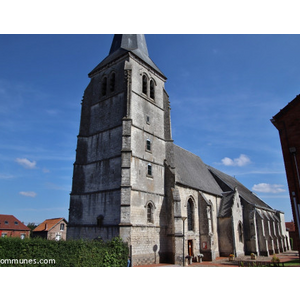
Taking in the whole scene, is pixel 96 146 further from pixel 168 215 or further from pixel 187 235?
pixel 187 235

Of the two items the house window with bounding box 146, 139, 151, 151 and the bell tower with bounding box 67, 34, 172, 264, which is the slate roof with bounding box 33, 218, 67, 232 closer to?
the bell tower with bounding box 67, 34, 172, 264

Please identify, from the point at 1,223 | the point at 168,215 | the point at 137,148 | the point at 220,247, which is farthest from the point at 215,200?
the point at 1,223

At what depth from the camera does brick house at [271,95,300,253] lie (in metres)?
13.5

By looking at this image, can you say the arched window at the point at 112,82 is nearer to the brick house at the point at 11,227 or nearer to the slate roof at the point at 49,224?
the slate roof at the point at 49,224

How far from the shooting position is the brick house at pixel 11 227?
4075cm

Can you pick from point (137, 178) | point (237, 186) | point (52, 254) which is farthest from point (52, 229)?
point (52, 254)

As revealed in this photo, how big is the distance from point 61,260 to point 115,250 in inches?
186

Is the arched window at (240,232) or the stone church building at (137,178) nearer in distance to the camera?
the stone church building at (137,178)

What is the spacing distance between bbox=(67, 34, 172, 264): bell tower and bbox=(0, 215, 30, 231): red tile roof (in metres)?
26.1

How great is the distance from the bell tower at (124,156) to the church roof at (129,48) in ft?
0.37

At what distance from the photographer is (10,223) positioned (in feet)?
139

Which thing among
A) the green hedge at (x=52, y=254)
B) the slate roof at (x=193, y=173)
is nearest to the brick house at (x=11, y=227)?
the slate roof at (x=193, y=173)

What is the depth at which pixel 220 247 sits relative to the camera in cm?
2855

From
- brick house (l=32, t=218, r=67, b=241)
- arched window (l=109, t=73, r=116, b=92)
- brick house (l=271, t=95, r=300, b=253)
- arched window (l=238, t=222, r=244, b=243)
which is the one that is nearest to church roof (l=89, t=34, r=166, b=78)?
arched window (l=109, t=73, r=116, b=92)
